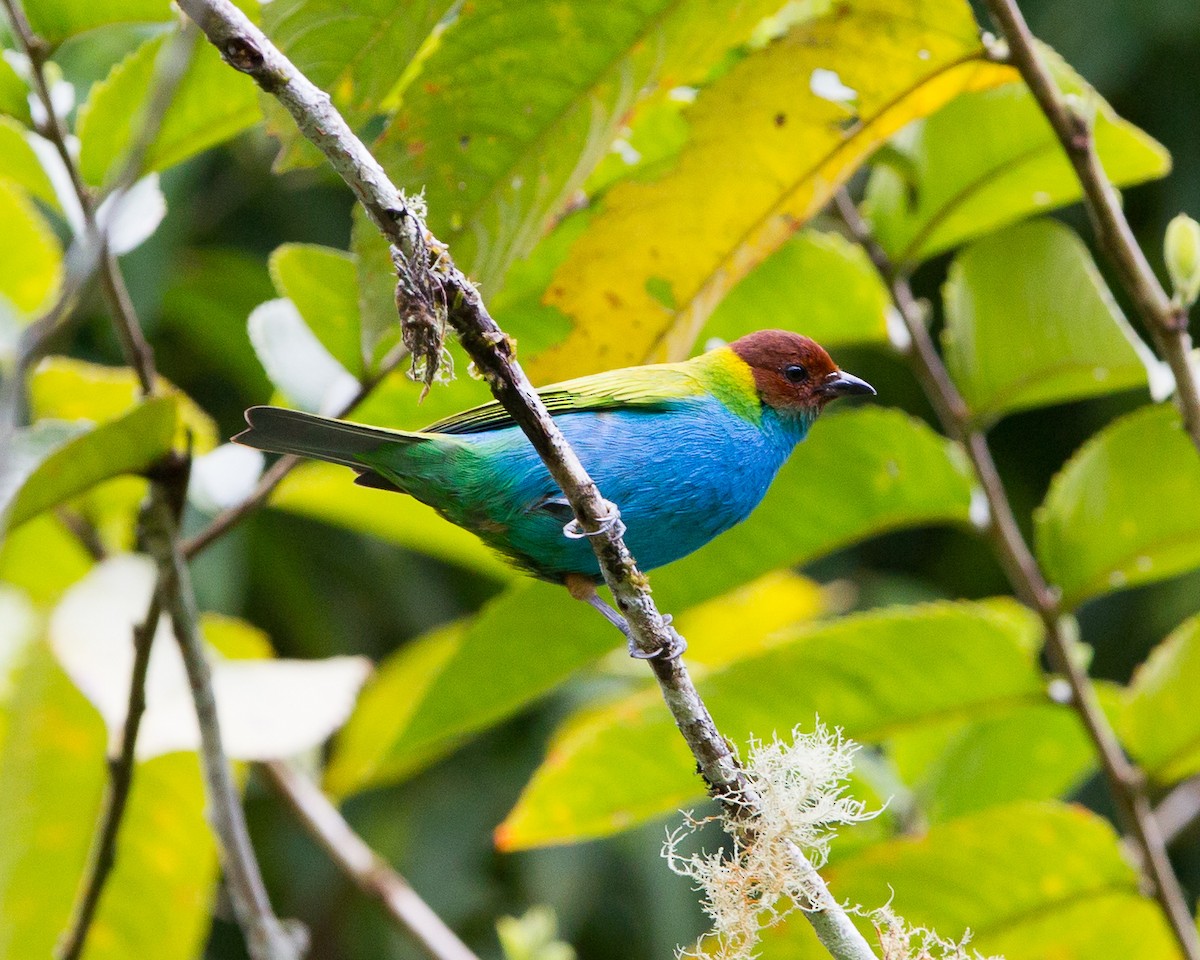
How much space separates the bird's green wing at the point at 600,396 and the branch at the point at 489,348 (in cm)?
81

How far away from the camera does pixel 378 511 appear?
11.5 feet

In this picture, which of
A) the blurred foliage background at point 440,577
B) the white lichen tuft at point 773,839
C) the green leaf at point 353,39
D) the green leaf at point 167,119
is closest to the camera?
the white lichen tuft at point 773,839

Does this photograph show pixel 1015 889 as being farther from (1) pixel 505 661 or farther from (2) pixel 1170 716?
(1) pixel 505 661

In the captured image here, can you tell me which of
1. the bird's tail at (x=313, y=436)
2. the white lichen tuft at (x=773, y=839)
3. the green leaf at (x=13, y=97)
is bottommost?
the white lichen tuft at (x=773, y=839)

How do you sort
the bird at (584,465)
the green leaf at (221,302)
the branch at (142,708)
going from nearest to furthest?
1. the branch at (142,708)
2. the bird at (584,465)
3. the green leaf at (221,302)

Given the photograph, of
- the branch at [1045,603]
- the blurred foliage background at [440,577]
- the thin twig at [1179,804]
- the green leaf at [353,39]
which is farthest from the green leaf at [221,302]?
the thin twig at [1179,804]

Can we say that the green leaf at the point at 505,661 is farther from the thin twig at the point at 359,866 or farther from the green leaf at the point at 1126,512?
the green leaf at the point at 1126,512

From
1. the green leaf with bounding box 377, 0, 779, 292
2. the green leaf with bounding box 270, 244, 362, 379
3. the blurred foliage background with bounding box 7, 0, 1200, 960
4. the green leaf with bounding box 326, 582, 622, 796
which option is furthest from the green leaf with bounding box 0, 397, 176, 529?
the blurred foliage background with bounding box 7, 0, 1200, 960

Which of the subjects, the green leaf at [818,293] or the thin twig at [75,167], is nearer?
the thin twig at [75,167]

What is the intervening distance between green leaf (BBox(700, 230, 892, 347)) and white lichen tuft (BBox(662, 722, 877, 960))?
123cm

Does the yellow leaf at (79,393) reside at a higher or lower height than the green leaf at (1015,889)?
higher

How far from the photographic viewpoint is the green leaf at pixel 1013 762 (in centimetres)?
320

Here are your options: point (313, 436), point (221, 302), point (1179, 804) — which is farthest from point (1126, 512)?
point (221, 302)

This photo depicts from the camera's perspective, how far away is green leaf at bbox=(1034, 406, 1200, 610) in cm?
271
